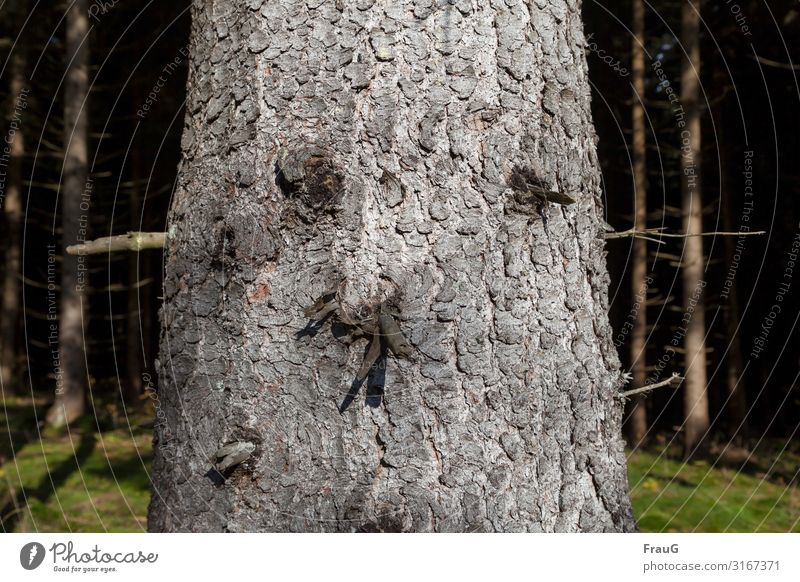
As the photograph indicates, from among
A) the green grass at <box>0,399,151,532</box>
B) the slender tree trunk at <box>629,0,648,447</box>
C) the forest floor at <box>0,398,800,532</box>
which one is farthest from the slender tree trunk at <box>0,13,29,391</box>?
the slender tree trunk at <box>629,0,648,447</box>

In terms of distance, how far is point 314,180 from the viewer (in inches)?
54.2

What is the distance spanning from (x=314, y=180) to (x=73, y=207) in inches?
319

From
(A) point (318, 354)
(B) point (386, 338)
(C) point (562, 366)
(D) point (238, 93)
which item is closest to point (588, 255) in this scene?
(C) point (562, 366)

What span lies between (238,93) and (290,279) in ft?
1.38

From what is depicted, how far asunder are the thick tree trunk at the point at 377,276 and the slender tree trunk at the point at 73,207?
7382mm

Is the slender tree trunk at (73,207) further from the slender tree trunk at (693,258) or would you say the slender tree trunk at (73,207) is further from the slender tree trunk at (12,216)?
the slender tree trunk at (693,258)

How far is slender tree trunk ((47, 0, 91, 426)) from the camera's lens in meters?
8.20

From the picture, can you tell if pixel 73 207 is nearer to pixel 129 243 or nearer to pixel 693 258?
pixel 693 258

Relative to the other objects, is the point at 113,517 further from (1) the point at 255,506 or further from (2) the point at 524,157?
(2) the point at 524,157

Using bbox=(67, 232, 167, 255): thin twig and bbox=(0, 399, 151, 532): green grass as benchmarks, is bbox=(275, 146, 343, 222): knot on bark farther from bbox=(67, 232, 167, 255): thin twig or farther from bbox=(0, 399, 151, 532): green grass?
bbox=(0, 399, 151, 532): green grass

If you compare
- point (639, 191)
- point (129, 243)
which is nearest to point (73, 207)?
point (639, 191)

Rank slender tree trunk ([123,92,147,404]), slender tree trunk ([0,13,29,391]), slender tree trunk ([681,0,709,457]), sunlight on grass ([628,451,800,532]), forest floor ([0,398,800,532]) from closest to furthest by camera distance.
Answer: sunlight on grass ([628,451,800,532]) → forest floor ([0,398,800,532]) → slender tree trunk ([681,0,709,457]) → slender tree trunk ([0,13,29,391]) → slender tree trunk ([123,92,147,404])

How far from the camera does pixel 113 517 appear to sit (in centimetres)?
539

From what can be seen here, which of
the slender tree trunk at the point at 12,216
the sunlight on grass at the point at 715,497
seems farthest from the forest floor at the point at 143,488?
the slender tree trunk at the point at 12,216
